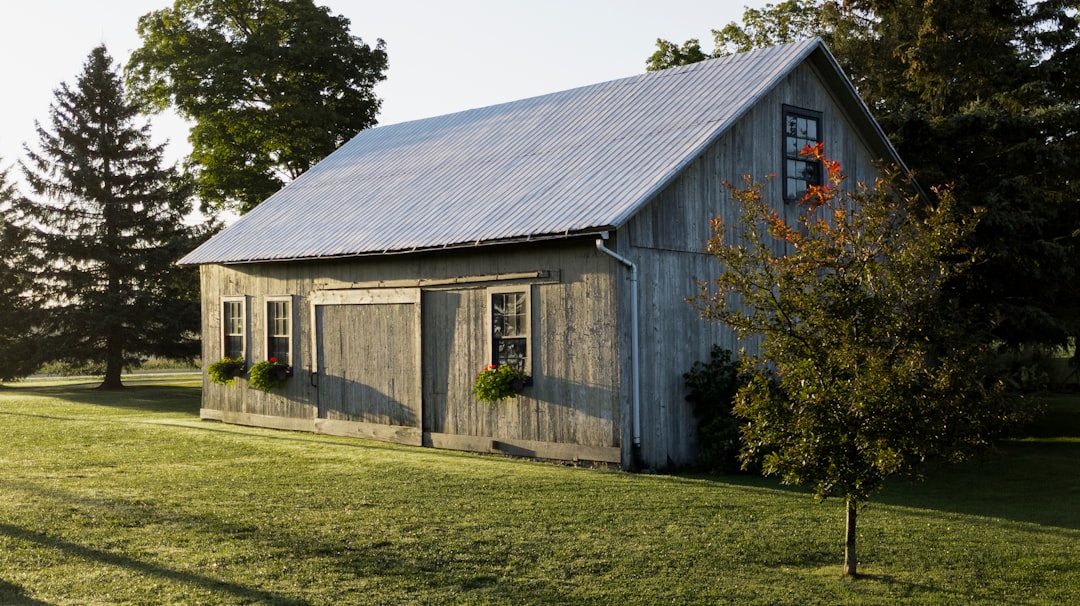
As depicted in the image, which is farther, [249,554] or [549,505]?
[549,505]

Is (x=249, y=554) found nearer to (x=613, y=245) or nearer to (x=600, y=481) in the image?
(x=600, y=481)

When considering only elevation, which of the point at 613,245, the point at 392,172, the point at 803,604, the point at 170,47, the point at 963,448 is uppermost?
the point at 170,47

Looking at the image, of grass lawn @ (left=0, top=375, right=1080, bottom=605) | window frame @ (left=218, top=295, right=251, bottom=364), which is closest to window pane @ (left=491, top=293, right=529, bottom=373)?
grass lawn @ (left=0, top=375, right=1080, bottom=605)

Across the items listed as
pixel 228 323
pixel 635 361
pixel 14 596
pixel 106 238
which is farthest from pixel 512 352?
pixel 106 238

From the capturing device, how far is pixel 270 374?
67.2 ft

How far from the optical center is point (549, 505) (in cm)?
1161

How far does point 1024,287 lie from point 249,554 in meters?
16.3

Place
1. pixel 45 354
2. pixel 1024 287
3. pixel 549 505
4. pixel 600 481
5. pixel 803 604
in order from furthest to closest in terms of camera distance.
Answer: pixel 45 354 < pixel 1024 287 < pixel 600 481 < pixel 549 505 < pixel 803 604

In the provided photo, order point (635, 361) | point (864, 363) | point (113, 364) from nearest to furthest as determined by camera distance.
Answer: point (864, 363)
point (635, 361)
point (113, 364)

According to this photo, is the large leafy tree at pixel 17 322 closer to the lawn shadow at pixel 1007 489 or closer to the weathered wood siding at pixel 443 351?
the weathered wood siding at pixel 443 351

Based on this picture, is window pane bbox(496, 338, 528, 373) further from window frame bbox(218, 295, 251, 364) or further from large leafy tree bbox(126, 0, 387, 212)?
large leafy tree bbox(126, 0, 387, 212)

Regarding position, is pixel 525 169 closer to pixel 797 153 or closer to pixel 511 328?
pixel 511 328

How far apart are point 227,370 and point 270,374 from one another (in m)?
1.74

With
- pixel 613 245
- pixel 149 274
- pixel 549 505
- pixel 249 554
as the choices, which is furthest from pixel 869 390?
pixel 149 274
